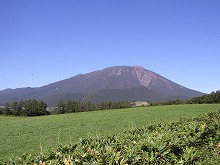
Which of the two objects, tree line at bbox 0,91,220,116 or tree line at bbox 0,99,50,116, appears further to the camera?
tree line at bbox 0,99,50,116

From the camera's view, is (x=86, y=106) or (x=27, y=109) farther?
(x=27, y=109)

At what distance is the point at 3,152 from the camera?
19000mm

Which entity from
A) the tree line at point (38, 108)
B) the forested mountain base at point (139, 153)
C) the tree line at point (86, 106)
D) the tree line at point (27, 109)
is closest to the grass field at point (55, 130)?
the forested mountain base at point (139, 153)

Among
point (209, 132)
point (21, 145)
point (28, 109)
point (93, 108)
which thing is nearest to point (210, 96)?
point (93, 108)

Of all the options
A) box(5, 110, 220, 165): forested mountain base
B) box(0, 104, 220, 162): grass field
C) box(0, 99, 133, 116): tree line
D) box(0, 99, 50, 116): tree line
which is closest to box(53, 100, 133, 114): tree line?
box(0, 99, 133, 116): tree line

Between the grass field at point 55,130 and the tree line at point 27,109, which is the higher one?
the tree line at point 27,109

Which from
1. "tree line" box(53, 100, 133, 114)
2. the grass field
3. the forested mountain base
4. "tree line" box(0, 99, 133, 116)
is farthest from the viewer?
"tree line" box(0, 99, 133, 116)

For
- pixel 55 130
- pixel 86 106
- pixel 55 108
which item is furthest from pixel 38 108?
pixel 55 130

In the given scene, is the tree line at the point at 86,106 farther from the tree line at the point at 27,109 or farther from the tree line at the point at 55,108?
the tree line at the point at 27,109

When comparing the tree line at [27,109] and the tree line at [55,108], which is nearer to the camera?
the tree line at [55,108]

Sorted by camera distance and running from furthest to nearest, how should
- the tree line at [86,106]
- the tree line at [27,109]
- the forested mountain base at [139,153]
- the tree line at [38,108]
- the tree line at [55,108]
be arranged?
the tree line at [27,109] < the tree line at [38,108] < the tree line at [55,108] < the tree line at [86,106] < the forested mountain base at [139,153]

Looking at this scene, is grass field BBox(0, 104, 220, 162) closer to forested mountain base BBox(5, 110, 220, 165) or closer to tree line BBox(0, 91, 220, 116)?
forested mountain base BBox(5, 110, 220, 165)

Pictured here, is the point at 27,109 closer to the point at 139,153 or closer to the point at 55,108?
the point at 55,108

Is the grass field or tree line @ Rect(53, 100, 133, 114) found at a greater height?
tree line @ Rect(53, 100, 133, 114)
